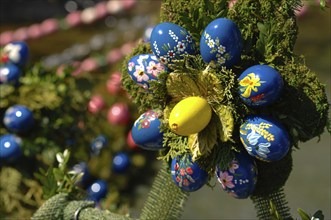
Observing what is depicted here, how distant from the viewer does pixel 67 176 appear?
1706 mm

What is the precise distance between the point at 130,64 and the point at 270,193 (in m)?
0.42

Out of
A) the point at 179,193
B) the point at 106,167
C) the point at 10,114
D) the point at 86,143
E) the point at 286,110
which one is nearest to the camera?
the point at 286,110

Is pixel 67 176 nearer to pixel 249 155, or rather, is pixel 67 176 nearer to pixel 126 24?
pixel 249 155

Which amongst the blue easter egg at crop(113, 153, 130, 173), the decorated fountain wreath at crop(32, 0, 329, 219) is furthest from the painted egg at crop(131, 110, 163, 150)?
the blue easter egg at crop(113, 153, 130, 173)

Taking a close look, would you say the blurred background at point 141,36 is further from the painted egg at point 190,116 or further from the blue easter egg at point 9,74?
the blue easter egg at point 9,74

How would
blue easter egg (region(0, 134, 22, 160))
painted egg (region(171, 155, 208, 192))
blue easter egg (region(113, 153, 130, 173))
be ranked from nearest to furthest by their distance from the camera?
painted egg (region(171, 155, 208, 192))
blue easter egg (region(0, 134, 22, 160))
blue easter egg (region(113, 153, 130, 173))

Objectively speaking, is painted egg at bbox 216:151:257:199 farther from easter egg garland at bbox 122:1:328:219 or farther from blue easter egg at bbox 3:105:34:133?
blue easter egg at bbox 3:105:34:133

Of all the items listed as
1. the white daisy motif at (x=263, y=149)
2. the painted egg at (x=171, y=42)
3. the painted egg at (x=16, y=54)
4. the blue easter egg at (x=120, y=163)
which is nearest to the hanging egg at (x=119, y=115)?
the blue easter egg at (x=120, y=163)

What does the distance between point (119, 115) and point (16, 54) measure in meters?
0.66

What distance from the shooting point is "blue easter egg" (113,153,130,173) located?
263 centimetres

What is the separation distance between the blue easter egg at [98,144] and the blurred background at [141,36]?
0.26 m

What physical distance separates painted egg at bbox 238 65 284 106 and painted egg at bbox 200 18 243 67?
0.05 metres

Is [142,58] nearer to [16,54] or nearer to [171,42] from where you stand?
[171,42]

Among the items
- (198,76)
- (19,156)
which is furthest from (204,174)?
(19,156)
